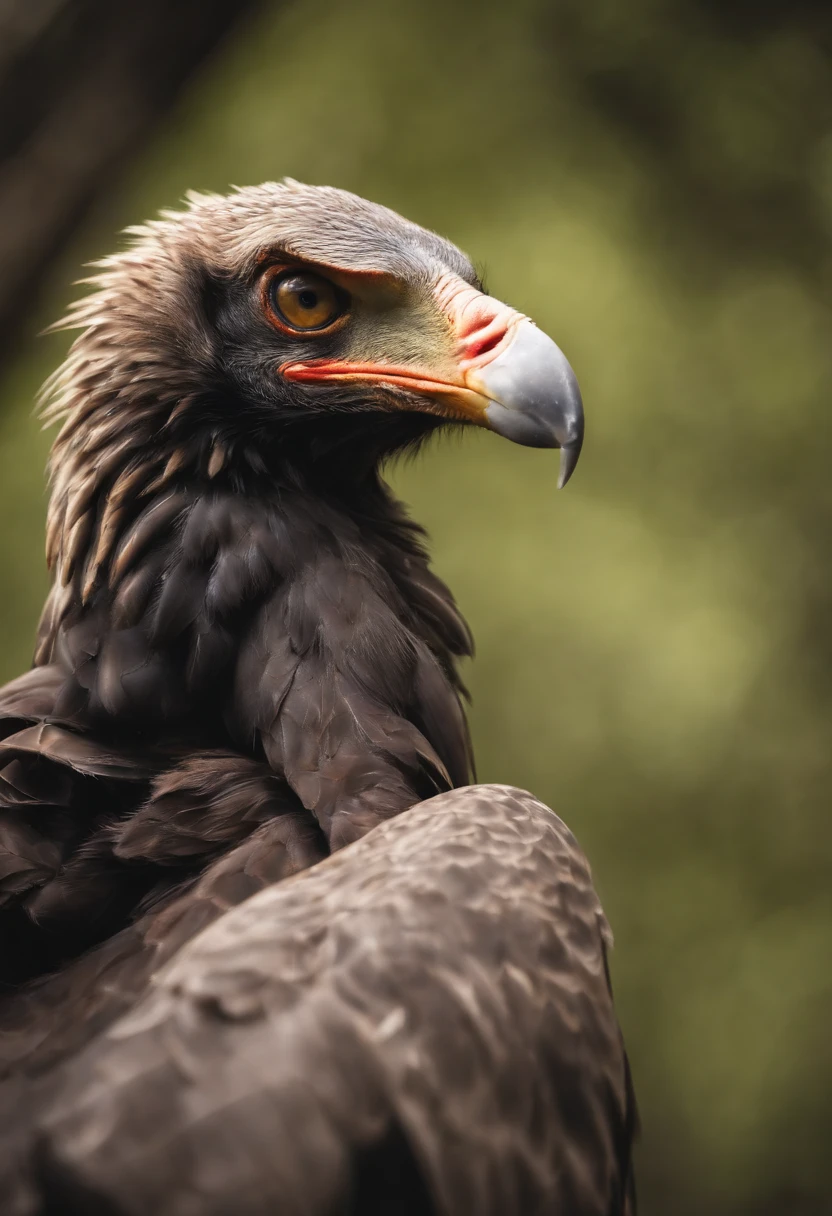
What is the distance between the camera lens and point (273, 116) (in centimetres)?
551

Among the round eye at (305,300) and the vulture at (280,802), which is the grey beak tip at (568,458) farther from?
the round eye at (305,300)

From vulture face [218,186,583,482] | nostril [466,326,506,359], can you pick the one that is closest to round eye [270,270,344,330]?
vulture face [218,186,583,482]

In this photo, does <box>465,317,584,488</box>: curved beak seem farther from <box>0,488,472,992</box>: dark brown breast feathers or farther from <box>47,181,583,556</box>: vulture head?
<box>0,488,472,992</box>: dark brown breast feathers

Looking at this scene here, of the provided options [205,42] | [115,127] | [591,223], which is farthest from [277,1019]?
[591,223]

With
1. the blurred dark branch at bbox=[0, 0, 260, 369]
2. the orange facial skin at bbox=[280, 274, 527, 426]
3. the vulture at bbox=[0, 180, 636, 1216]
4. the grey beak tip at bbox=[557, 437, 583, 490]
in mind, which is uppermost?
the blurred dark branch at bbox=[0, 0, 260, 369]

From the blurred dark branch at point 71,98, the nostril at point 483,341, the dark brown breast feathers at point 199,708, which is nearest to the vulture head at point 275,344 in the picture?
the nostril at point 483,341

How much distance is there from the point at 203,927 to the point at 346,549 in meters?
0.74

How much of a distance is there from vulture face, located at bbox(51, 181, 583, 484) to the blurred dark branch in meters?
0.59

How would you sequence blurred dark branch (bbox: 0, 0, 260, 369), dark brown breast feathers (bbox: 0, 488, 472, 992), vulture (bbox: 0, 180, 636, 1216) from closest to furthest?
vulture (bbox: 0, 180, 636, 1216), dark brown breast feathers (bbox: 0, 488, 472, 992), blurred dark branch (bbox: 0, 0, 260, 369)

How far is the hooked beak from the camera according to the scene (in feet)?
6.29

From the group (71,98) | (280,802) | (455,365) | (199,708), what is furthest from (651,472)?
(280,802)

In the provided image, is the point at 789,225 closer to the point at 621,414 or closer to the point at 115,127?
the point at 621,414

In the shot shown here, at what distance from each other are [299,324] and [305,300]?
0.04 meters

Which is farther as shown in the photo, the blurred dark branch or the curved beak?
the blurred dark branch
